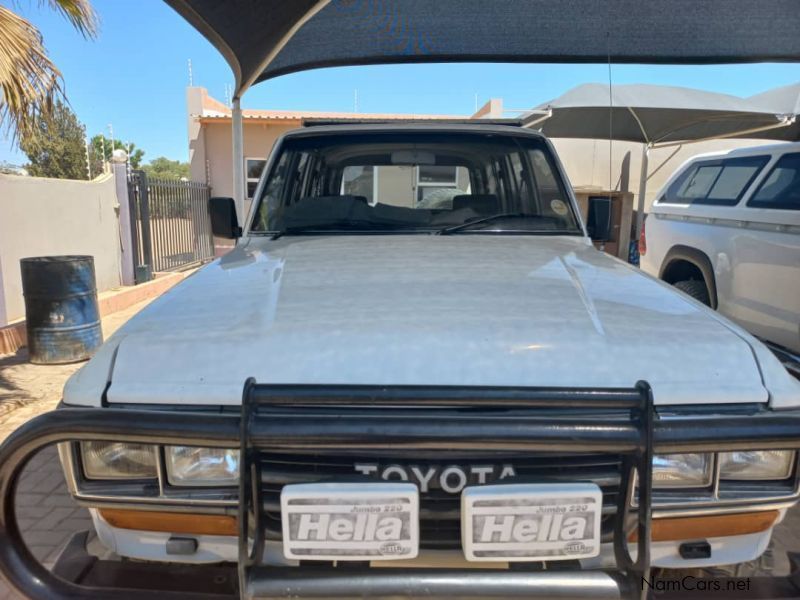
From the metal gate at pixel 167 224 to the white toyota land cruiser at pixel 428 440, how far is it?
829 centimetres

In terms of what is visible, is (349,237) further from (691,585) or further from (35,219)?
(35,219)

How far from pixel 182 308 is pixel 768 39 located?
6.52 metres

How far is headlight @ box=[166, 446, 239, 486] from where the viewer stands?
4.95 feet

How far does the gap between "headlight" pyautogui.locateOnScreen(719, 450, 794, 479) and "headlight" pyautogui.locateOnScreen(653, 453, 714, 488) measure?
59 mm

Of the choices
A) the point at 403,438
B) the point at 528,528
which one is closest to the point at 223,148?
the point at 403,438

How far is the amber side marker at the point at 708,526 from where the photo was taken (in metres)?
1.52

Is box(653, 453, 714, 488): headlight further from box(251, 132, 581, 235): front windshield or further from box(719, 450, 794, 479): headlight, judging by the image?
box(251, 132, 581, 235): front windshield

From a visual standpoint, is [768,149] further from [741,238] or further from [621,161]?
[621,161]

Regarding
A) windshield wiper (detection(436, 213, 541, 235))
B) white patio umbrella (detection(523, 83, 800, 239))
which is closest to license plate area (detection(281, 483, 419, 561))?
windshield wiper (detection(436, 213, 541, 235))

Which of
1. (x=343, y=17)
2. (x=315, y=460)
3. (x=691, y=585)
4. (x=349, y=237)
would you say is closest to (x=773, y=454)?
(x=691, y=585)

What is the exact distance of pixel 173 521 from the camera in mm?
1533

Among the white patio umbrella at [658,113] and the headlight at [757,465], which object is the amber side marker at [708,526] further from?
the white patio umbrella at [658,113]

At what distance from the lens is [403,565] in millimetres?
1441

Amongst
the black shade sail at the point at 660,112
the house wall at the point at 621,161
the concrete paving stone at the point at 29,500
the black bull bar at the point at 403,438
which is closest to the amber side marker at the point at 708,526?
the black bull bar at the point at 403,438
